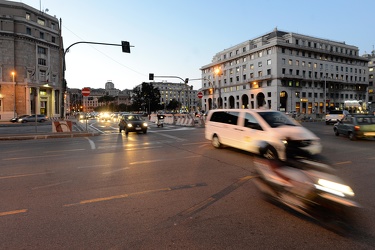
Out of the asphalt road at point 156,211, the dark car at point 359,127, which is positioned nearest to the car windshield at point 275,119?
the asphalt road at point 156,211

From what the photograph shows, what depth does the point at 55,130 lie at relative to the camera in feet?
67.5

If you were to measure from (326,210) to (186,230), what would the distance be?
2.03 metres

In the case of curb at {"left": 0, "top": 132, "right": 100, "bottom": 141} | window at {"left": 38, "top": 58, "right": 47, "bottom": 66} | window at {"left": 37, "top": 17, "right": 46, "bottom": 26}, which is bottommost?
curb at {"left": 0, "top": 132, "right": 100, "bottom": 141}

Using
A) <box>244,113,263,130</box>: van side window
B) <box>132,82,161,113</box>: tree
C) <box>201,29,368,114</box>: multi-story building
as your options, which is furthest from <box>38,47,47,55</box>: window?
<box>244,113,263,130</box>: van side window

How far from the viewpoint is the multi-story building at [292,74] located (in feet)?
262

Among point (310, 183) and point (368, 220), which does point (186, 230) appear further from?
point (368, 220)

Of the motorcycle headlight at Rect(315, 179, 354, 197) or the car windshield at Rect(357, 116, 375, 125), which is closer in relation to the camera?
the motorcycle headlight at Rect(315, 179, 354, 197)

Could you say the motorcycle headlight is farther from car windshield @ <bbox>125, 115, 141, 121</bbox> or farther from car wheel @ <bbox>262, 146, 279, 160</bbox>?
Result: car windshield @ <bbox>125, 115, 141, 121</bbox>

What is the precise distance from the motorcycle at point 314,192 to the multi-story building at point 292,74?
69858 millimetres

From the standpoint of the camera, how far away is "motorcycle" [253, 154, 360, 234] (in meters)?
3.71

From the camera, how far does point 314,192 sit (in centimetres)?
386

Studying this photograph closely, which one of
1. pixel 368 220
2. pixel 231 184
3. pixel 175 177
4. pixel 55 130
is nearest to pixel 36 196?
pixel 175 177

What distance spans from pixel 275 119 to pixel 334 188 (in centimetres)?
559

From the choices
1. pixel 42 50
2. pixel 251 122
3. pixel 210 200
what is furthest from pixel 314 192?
pixel 42 50
